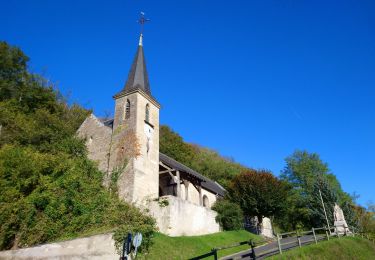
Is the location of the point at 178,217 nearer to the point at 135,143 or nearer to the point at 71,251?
the point at 135,143

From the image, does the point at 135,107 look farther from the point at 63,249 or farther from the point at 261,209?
the point at 261,209

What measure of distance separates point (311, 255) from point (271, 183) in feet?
41.8

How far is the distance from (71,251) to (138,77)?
15686 millimetres

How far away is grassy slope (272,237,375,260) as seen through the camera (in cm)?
1510

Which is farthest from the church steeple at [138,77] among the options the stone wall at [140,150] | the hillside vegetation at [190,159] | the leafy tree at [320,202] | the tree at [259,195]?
the leafy tree at [320,202]

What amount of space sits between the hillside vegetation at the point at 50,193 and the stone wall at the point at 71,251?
76 centimetres

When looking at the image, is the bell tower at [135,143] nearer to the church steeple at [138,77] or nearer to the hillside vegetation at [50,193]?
the church steeple at [138,77]

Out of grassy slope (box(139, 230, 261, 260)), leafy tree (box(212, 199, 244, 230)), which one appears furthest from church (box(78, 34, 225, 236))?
grassy slope (box(139, 230, 261, 260))

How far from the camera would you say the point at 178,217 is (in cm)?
2019

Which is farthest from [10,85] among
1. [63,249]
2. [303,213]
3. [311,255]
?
[303,213]

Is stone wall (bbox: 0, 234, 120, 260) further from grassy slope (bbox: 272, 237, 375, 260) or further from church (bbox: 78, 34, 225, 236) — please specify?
grassy slope (bbox: 272, 237, 375, 260)

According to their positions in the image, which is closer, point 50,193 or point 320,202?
point 50,193

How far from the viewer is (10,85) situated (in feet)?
91.4

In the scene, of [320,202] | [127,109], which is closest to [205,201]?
[127,109]
